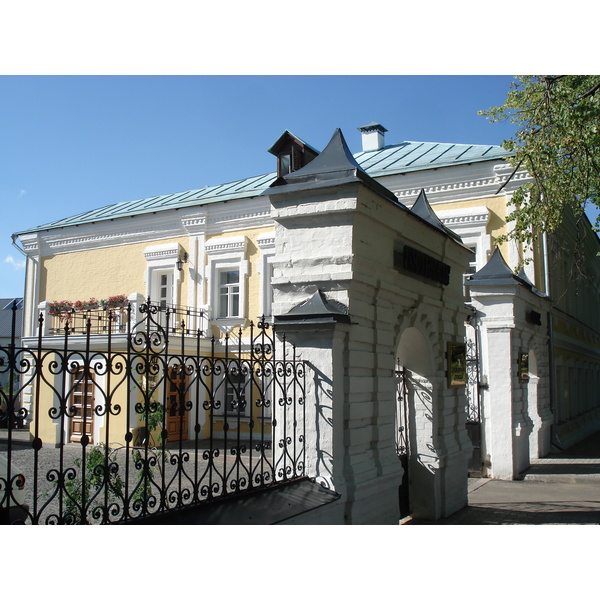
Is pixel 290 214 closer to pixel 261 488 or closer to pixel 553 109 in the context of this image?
pixel 261 488

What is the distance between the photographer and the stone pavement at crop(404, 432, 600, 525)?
27.1ft

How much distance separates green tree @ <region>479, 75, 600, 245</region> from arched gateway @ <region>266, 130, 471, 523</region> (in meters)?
3.46

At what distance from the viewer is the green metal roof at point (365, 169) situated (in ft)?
57.8

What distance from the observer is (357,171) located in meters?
5.89

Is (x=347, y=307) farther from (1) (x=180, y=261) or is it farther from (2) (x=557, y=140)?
(1) (x=180, y=261)

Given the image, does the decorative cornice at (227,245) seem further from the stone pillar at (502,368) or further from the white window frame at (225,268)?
the stone pillar at (502,368)

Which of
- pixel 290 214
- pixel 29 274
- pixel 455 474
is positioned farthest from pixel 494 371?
pixel 29 274

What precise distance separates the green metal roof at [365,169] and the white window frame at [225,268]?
59.1 inches

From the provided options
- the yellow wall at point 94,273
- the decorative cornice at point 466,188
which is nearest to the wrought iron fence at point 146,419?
the decorative cornice at point 466,188

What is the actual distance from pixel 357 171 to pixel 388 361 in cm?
204

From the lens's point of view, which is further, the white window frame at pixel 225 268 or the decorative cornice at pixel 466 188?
the white window frame at pixel 225 268

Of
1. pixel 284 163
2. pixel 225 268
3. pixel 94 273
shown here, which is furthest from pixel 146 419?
pixel 94 273

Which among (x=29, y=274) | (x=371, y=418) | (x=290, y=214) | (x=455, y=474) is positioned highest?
(x=29, y=274)

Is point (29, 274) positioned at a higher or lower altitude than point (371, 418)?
higher
